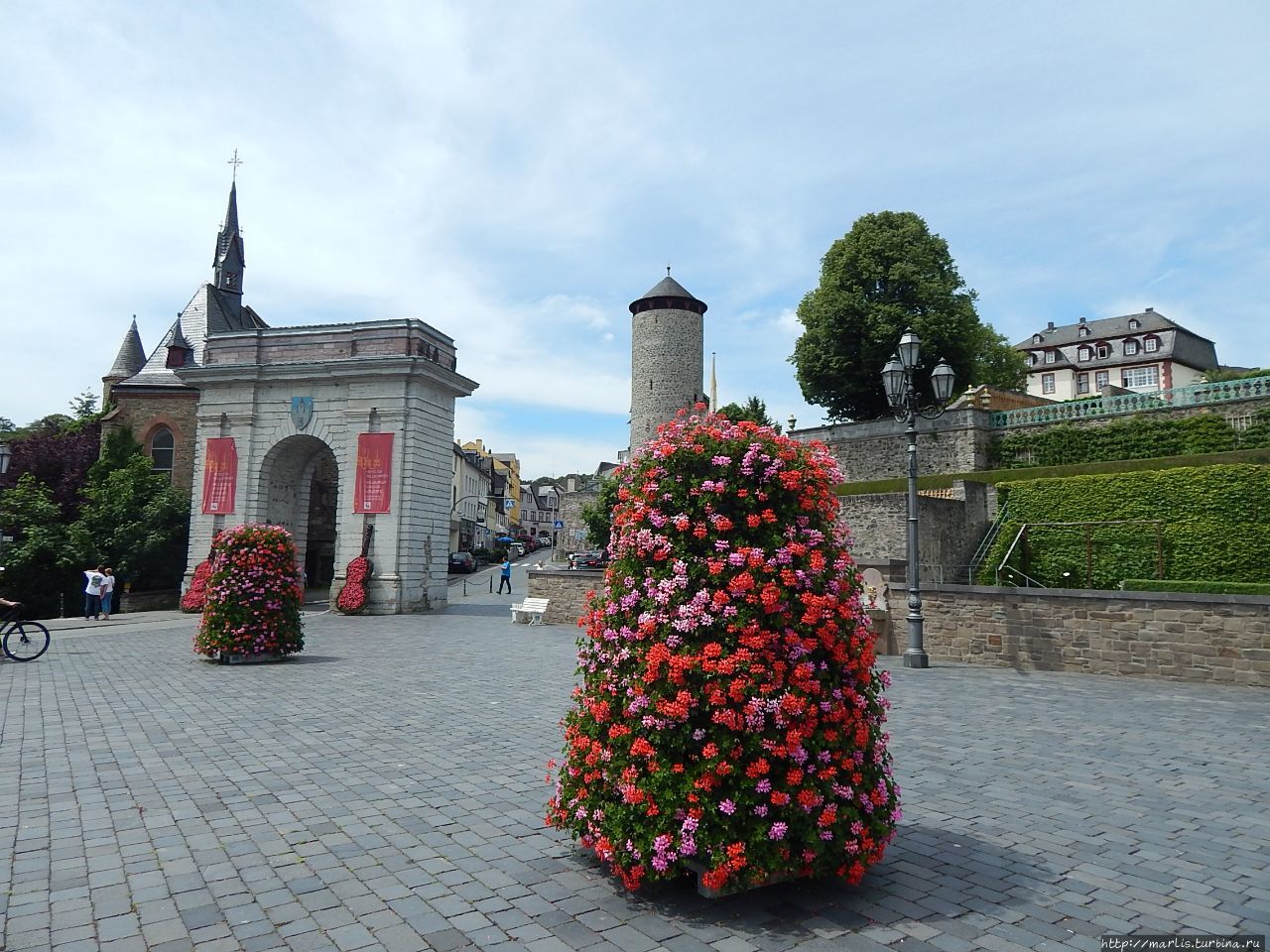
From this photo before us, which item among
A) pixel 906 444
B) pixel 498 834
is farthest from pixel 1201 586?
pixel 906 444

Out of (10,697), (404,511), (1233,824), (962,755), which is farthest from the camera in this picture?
(404,511)

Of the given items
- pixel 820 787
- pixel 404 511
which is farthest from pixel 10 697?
pixel 404 511

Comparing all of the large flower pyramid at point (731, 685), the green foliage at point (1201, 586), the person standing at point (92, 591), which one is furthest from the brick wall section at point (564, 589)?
the large flower pyramid at point (731, 685)

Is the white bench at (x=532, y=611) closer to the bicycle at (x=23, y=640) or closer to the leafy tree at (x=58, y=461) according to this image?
the bicycle at (x=23, y=640)

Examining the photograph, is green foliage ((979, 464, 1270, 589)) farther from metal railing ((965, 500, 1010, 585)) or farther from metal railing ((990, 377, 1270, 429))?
metal railing ((990, 377, 1270, 429))

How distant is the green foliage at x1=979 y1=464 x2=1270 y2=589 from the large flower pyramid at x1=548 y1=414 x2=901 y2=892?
669 inches

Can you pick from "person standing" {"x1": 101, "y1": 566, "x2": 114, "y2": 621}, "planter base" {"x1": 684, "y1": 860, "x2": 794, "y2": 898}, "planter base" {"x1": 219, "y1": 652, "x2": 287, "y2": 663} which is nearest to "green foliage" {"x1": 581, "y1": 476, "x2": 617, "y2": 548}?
"person standing" {"x1": 101, "y1": 566, "x2": 114, "y2": 621}

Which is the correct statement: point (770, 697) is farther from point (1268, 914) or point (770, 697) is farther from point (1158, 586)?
point (1158, 586)

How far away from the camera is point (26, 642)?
14578mm

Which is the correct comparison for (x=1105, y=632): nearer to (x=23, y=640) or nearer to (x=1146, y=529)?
(x=1146, y=529)

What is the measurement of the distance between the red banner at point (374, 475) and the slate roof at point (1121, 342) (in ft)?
212

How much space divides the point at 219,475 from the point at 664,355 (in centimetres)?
3739

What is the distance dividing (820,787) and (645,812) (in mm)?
930

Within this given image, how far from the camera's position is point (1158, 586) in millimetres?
15883
